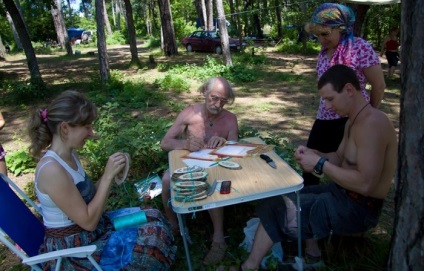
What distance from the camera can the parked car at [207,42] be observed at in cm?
1844

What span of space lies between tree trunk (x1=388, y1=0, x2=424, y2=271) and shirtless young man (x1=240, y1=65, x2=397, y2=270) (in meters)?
0.27

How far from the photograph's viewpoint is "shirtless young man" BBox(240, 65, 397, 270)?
190 cm

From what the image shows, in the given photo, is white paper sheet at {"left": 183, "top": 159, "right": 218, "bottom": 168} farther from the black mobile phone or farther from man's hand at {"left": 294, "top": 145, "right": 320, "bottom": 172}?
man's hand at {"left": 294, "top": 145, "right": 320, "bottom": 172}

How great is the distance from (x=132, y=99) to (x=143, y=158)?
4069mm

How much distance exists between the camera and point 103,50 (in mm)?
9133

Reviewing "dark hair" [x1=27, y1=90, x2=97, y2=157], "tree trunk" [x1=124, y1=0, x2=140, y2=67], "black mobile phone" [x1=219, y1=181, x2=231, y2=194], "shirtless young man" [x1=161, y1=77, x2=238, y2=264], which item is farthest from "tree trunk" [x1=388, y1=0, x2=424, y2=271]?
"tree trunk" [x1=124, y1=0, x2=140, y2=67]

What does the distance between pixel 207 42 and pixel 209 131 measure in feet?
53.9

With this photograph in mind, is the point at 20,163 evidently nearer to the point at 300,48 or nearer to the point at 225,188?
the point at 225,188

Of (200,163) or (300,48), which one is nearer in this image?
(200,163)

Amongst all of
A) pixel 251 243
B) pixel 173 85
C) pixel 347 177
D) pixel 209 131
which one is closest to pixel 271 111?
pixel 173 85

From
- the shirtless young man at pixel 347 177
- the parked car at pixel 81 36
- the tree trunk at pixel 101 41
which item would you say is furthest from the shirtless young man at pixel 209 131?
the parked car at pixel 81 36

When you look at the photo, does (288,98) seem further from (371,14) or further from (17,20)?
(371,14)

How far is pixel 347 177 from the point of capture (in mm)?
1951

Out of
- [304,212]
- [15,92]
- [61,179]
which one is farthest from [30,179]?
[15,92]
